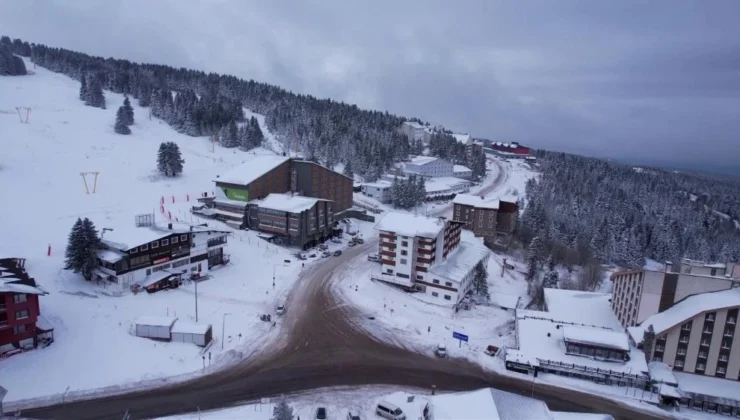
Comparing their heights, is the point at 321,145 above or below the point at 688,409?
above

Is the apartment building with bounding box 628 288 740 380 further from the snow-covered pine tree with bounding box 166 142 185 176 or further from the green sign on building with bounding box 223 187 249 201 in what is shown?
the snow-covered pine tree with bounding box 166 142 185 176

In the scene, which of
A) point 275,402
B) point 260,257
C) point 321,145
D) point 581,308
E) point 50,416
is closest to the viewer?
point 50,416

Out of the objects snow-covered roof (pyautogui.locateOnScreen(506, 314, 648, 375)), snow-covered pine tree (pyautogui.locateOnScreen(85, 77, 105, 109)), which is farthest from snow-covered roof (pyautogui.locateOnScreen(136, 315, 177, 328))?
snow-covered pine tree (pyautogui.locateOnScreen(85, 77, 105, 109))

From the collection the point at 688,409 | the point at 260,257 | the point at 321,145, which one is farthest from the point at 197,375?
the point at 321,145

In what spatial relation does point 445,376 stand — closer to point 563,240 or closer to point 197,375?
point 197,375

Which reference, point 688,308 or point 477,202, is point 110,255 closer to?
point 688,308

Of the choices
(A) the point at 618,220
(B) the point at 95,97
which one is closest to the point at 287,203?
(A) the point at 618,220
